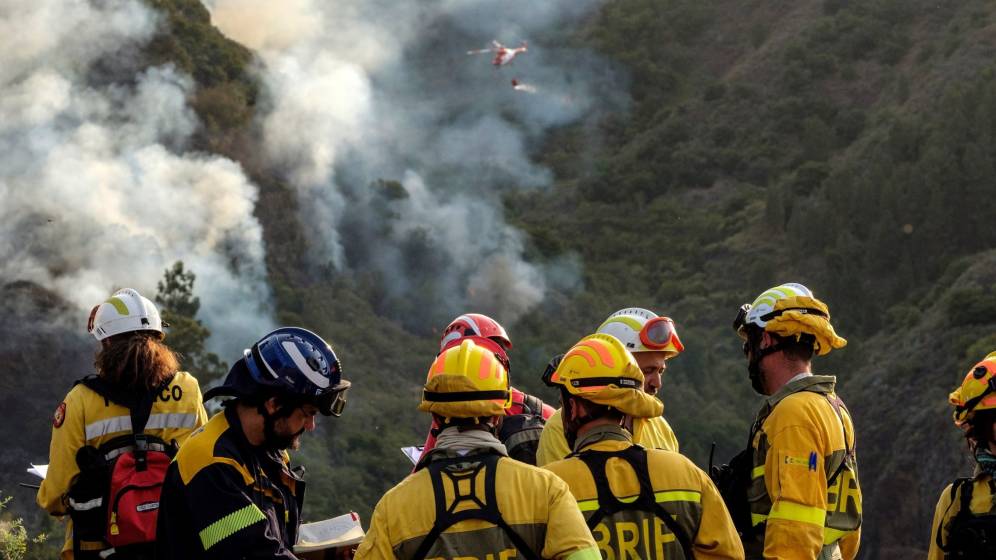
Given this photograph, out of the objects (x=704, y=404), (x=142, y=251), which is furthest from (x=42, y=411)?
(x=704, y=404)

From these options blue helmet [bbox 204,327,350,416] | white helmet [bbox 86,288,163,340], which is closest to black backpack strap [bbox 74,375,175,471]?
white helmet [bbox 86,288,163,340]

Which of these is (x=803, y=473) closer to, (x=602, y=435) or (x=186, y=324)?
(x=602, y=435)

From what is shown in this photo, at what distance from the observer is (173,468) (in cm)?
404

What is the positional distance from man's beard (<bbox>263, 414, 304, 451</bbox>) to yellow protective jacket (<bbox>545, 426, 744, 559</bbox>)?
35.4 inches

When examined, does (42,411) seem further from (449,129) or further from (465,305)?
(449,129)

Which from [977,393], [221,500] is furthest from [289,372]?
[977,393]

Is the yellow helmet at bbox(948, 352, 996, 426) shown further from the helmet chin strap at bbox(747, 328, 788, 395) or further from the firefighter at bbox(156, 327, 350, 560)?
the firefighter at bbox(156, 327, 350, 560)

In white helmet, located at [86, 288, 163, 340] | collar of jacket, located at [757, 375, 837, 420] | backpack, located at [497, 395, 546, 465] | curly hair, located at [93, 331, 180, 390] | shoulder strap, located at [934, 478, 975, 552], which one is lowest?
shoulder strap, located at [934, 478, 975, 552]

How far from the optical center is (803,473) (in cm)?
473

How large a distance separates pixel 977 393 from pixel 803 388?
27.6 inches

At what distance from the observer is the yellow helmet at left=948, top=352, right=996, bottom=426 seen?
5012 millimetres

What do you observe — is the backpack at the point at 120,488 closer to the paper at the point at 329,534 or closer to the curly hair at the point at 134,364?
the curly hair at the point at 134,364

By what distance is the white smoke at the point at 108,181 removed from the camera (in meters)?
29.7

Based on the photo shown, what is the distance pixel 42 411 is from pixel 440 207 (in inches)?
774
